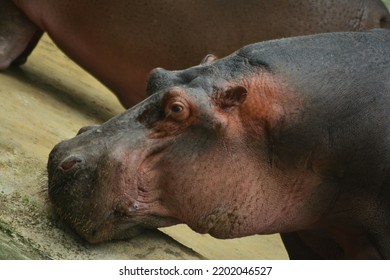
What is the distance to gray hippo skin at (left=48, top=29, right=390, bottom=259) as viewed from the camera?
8.98ft

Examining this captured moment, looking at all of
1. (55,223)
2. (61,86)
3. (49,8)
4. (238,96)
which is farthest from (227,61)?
(61,86)

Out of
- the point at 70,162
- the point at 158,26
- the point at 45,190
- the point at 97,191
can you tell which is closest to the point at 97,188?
the point at 97,191

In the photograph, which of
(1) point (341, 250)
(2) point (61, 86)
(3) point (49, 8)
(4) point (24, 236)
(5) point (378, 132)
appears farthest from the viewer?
(2) point (61, 86)

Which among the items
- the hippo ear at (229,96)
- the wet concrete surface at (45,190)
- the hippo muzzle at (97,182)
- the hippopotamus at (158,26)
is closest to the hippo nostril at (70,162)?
the hippo muzzle at (97,182)

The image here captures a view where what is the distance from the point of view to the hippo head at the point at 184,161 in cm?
273

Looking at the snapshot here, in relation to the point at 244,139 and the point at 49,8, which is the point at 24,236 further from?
the point at 49,8

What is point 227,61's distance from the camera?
2.92m

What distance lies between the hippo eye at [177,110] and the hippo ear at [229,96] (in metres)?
0.12

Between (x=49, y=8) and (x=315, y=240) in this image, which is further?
(x=49, y=8)

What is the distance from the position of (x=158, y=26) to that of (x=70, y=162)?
6.23 ft

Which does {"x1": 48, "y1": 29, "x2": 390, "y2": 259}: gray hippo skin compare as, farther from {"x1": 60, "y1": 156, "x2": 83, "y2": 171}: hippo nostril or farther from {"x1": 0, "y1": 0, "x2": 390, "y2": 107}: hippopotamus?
{"x1": 0, "y1": 0, "x2": 390, "y2": 107}: hippopotamus

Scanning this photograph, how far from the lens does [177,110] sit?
8.90 feet

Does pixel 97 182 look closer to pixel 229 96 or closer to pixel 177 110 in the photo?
pixel 177 110

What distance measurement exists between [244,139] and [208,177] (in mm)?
173
